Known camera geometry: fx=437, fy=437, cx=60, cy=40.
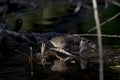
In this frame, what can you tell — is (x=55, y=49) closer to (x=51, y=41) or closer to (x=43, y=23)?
(x=51, y=41)

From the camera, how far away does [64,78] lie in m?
6.57

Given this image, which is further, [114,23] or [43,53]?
[114,23]

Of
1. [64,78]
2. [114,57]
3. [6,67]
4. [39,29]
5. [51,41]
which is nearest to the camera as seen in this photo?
[64,78]

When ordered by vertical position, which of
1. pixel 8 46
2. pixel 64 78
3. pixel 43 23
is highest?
pixel 43 23

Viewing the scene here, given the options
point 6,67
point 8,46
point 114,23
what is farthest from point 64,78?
point 114,23

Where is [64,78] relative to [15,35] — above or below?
below

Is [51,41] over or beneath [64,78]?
over

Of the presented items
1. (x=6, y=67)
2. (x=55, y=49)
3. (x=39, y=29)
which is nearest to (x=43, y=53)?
(x=55, y=49)

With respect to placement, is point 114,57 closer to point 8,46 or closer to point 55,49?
point 55,49

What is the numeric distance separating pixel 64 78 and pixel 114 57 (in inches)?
60.9

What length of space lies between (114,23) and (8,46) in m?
4.89

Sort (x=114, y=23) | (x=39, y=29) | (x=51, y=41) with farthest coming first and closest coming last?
(x=114, y=23), (x=39, y=29), (x=51, y=41)

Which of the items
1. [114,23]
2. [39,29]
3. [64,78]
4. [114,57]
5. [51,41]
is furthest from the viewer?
[114,23]

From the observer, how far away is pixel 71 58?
7.76 m
